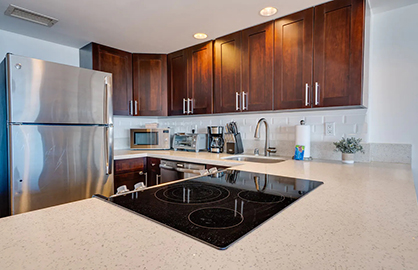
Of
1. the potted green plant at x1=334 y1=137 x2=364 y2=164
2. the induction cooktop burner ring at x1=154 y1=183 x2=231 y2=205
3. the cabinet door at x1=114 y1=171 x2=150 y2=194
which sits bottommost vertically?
the cabinet door at x1=114 y1=171 x2=150 y2=194

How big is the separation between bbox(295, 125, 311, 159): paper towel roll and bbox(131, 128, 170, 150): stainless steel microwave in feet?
5.05

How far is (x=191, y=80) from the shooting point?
2658 millimetres

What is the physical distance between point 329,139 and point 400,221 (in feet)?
4.70

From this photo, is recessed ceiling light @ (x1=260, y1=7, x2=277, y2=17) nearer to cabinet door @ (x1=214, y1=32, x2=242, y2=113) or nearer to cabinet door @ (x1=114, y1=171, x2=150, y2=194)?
cabinet door @ (x1=214, y1=32, x2=242, y2=113)

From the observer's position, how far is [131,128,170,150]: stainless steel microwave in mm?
2803

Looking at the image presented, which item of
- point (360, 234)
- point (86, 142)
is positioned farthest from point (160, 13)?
point (360, 234)

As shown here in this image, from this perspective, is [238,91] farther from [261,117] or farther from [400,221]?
[400,221]

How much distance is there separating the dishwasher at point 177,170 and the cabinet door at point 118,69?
3.12ft

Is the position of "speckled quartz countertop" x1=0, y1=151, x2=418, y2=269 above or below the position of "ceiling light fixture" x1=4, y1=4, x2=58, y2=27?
below

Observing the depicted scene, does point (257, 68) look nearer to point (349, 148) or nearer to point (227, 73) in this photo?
point (227, 73)

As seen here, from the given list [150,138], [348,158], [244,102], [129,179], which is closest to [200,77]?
[244,102]

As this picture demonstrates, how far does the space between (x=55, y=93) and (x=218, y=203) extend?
164 cm

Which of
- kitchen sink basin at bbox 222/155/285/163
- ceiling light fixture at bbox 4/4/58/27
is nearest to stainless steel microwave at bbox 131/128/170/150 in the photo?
kitchen sink basin at bbox 222/155/285/163

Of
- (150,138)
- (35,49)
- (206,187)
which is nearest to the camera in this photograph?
(206,187)
